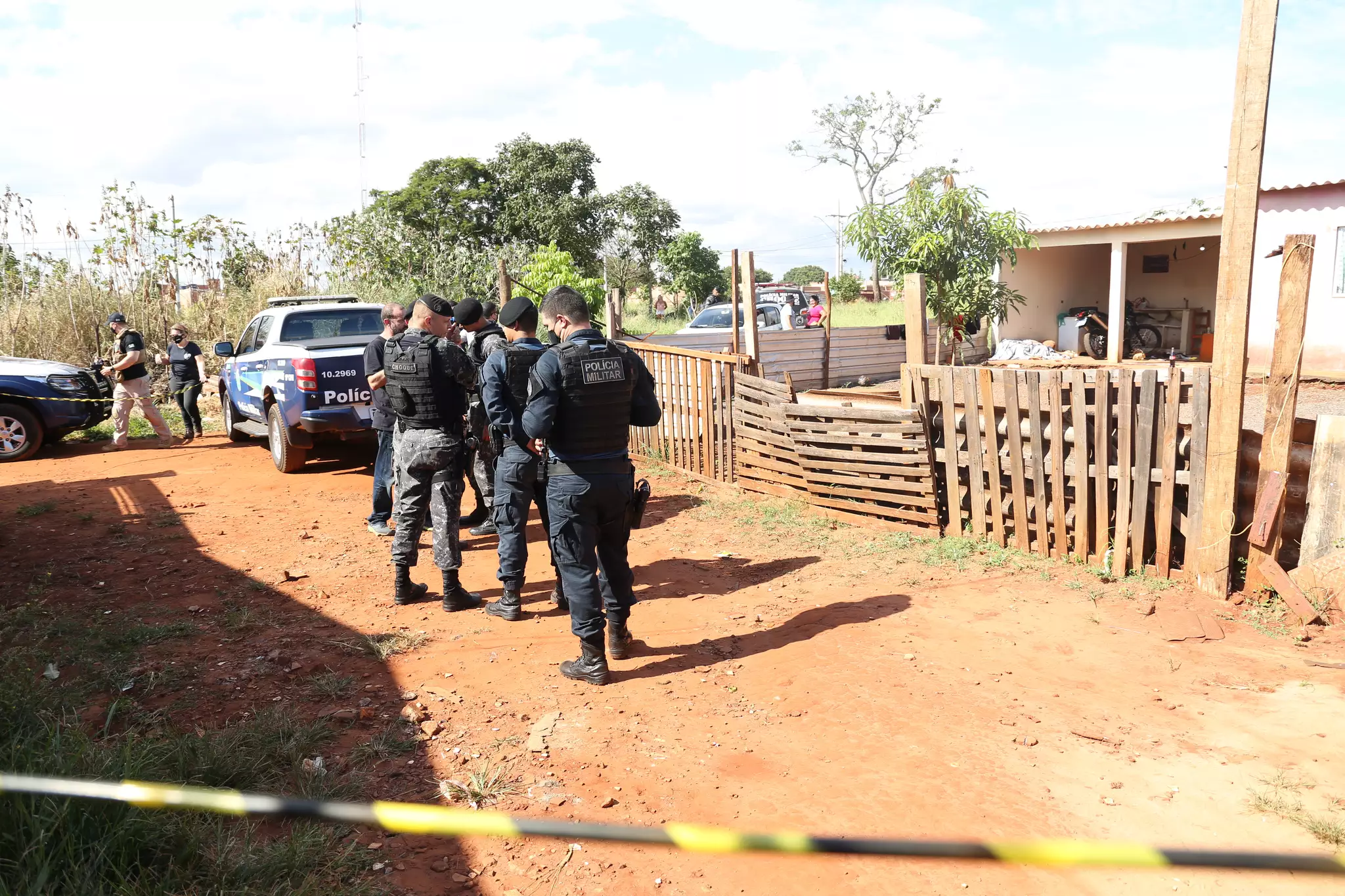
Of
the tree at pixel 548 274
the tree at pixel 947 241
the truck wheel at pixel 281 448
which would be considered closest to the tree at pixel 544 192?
the tree at pixel 548 274

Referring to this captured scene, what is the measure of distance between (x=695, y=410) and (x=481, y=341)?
3.39 m

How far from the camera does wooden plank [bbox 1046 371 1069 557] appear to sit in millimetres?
6164

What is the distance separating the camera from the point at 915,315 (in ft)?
24.8

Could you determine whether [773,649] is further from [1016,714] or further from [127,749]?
[127,749]

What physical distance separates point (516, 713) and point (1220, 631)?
3864mm

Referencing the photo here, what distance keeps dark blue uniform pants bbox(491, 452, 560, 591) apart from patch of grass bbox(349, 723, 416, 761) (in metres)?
1.54

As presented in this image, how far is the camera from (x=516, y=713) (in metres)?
4.34

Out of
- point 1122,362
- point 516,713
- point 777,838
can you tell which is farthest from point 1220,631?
point 1122,362

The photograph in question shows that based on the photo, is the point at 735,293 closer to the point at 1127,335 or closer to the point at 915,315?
the point at 915,315

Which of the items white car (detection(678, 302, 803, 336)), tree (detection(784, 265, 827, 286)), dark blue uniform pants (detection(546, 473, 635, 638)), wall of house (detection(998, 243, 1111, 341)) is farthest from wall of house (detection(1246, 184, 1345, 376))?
tree (detection(784, 265, 827, 286))

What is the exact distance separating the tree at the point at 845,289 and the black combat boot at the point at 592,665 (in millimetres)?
36642

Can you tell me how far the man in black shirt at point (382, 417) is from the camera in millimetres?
7082

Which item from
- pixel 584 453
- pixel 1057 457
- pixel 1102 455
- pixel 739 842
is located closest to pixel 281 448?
pixel 584 453

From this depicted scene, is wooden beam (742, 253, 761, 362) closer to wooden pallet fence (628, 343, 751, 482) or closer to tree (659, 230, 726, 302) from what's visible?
wooden pallet fence (628, 343, 751, 482)
